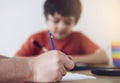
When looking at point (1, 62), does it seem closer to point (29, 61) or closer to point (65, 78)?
point (29, 61)

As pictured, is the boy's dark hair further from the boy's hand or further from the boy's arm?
the boy's hand

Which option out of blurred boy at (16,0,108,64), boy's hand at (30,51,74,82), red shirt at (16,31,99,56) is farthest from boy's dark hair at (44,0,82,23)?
boy's hand at (30,51,74,82)

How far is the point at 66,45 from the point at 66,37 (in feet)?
0.16

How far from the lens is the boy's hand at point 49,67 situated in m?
0.74

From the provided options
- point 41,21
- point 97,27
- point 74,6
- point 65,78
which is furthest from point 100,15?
point 65,78

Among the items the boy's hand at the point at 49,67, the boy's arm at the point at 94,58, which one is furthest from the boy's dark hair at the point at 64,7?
the boy's hand at the point at 49,67

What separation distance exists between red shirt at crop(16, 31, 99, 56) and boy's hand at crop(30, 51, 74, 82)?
2.44ft

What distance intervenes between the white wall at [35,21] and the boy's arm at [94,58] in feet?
0.17

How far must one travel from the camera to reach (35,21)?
1563 millimetres

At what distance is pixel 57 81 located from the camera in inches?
30.4

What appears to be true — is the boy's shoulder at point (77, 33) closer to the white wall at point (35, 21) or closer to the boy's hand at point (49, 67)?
the white wall at point (35, 21)

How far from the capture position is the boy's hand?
737mm

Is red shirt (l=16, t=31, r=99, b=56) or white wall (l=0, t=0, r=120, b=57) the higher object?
white wall (l=0, t=0, r=120, b=57)

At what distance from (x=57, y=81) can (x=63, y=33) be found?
0.82 metres
